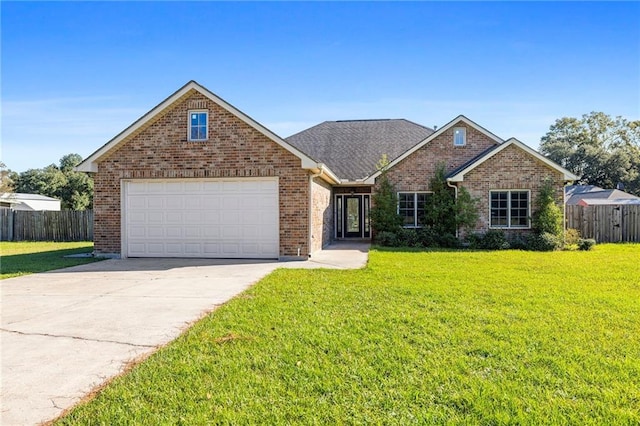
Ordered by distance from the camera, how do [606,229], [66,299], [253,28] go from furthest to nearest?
[606,229] < [253,28] < [66,299]

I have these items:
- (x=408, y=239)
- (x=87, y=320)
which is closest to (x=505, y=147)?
(x=408, y=239)

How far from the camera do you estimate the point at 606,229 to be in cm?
1866

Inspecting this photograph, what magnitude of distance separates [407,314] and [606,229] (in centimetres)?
1755

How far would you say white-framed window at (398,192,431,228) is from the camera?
17.4 m

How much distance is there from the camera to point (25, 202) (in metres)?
37.2

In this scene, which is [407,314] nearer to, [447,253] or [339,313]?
[339,313]

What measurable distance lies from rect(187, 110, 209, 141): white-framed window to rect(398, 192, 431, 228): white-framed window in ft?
28.7

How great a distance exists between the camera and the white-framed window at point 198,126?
12.5 metres

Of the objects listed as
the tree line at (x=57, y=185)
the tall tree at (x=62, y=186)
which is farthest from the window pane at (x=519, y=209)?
the tall tree at (x=62, y=186)

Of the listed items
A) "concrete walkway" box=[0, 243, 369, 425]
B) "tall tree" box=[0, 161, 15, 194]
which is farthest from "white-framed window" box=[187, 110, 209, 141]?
"tall tree" box=[0, 161, 15, 194]

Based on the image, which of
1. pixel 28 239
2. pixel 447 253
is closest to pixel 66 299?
pixel 447 253

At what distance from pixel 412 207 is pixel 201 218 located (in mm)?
9121

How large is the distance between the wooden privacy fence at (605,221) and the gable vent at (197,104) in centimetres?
1659

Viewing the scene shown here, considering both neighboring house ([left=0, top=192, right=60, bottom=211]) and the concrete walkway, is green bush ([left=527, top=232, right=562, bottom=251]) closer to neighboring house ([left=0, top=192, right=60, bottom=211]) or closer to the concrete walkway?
the concrete walkway
